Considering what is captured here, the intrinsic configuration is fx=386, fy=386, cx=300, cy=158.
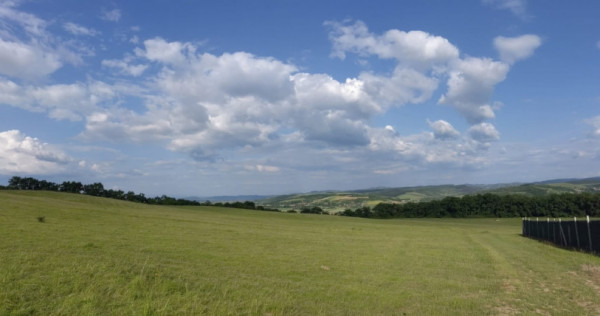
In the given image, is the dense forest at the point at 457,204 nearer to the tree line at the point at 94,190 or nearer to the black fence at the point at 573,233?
the tree line at the point at 94,190

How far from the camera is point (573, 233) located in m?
31.0

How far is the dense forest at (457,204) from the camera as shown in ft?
399

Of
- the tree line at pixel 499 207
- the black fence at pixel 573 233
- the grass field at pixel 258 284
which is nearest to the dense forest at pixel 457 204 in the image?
the tree line at pixel 499 207

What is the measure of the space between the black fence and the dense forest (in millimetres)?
84896

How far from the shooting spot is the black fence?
2695 centimetres

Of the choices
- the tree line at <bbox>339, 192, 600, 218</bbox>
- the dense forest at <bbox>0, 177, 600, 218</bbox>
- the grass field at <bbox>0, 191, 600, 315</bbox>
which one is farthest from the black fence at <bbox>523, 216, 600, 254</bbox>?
the tree line at <bbox>339, 192, 600, 218</bbox>

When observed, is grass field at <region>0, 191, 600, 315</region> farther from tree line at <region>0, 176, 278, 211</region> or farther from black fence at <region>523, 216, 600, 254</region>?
tree line at <region>0, 176, 278, 211</region>

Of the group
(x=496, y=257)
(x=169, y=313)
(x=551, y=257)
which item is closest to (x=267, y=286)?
(x=169, y=313)

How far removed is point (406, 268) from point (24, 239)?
17141mm

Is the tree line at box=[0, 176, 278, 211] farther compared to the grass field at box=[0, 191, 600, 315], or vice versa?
the tree line at box=[0, 176, 278, 211]

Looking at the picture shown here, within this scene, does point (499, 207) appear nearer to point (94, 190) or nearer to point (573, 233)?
point (573, 233)

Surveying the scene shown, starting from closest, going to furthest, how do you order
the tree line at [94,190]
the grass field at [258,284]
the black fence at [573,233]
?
the grass field at [258,284], the black fence at [573,233], the tree line at [94,190]

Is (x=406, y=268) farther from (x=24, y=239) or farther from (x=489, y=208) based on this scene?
(x=489, y=208)

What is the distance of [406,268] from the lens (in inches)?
749
